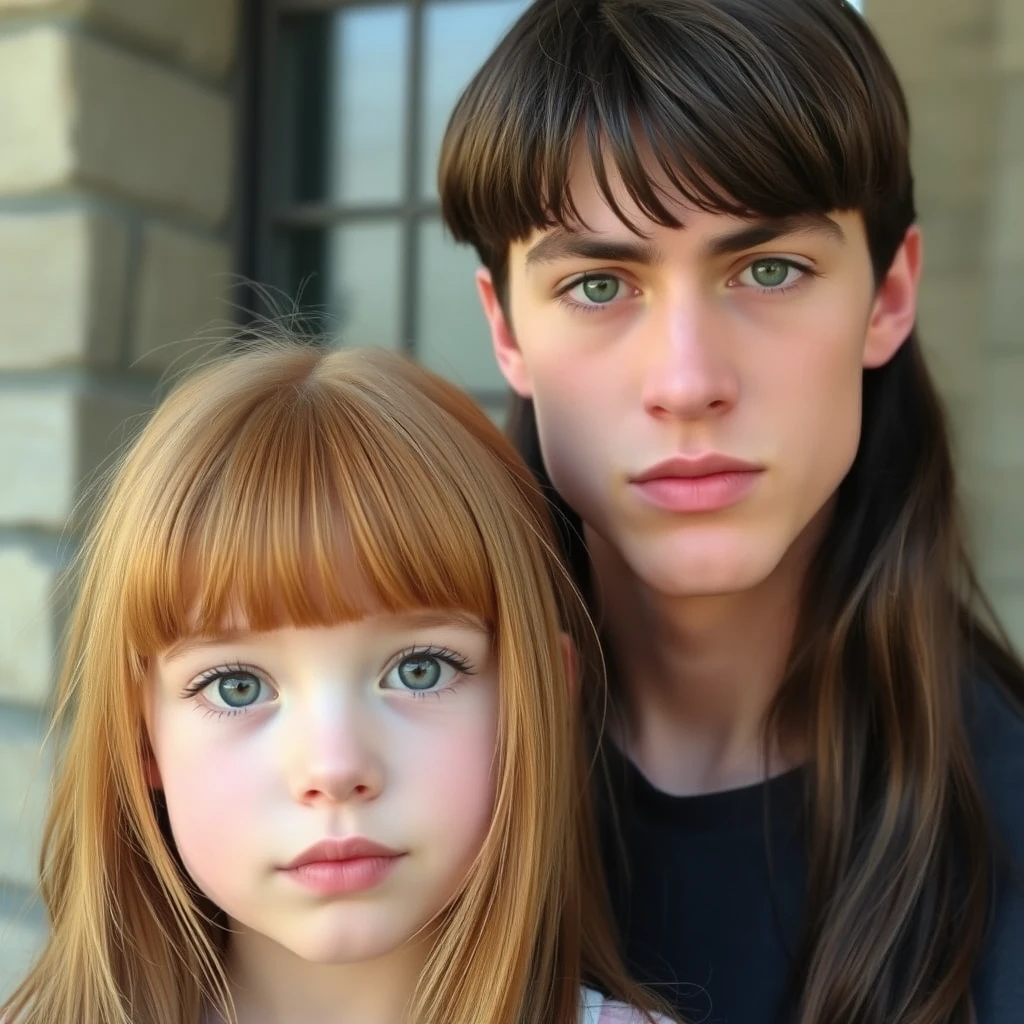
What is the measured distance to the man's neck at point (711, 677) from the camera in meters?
1.29

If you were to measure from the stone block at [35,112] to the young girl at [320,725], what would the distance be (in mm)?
594

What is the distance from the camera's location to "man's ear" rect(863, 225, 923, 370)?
1.24 meters

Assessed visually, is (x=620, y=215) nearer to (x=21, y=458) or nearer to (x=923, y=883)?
(x=923, y=883)

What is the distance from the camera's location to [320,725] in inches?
34.9

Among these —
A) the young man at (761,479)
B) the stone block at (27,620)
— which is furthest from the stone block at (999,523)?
the stone block at (27,620)

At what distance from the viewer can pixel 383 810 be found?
0.90 meters

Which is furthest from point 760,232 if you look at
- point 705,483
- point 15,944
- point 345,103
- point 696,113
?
point 15,944

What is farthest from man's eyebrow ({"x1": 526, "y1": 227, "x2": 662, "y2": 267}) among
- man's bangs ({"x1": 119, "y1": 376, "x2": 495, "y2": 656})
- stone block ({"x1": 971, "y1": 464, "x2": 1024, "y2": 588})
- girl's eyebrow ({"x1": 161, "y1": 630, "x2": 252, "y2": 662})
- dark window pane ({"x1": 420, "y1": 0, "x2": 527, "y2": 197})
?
stone block ({"x1": 971, "y1": 464, "x2": 1024, "y2": 588})

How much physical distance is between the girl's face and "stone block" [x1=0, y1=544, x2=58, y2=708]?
682 mm

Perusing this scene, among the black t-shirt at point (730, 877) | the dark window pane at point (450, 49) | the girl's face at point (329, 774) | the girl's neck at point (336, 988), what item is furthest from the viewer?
the dark window pane at point (450, 49)

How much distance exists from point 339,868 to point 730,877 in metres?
0.47

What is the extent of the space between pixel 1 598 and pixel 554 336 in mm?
851

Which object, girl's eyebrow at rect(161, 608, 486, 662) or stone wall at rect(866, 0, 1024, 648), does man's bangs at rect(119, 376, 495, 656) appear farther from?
stone wall at rect(866, 0, 1024, 648)

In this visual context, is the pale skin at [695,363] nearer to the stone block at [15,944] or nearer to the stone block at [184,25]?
the stone block at [184,25]
